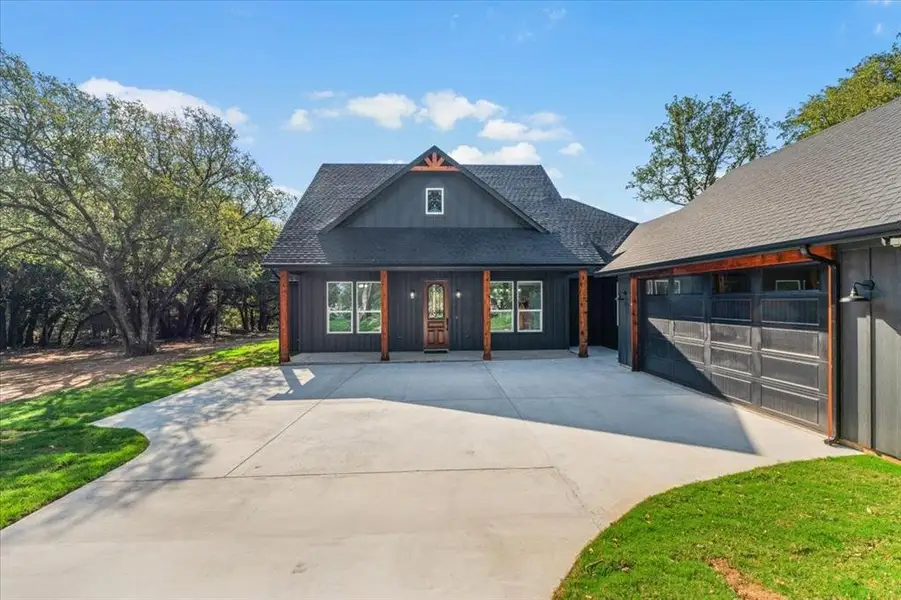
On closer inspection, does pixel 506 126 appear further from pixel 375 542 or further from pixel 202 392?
pixel 375 542

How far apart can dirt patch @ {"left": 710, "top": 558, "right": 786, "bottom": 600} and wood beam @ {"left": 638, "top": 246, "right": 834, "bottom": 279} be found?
443 centimetres

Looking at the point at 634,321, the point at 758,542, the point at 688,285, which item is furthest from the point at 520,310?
the point at 758,542

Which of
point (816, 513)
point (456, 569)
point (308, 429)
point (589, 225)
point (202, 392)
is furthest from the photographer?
point (589, 225)

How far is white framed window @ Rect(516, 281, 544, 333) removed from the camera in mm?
13625

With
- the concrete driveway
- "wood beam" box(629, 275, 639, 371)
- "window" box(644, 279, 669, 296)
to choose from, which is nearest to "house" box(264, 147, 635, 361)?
"wood beam" box(629, 275, 639, 371)

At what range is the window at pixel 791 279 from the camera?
223 inches

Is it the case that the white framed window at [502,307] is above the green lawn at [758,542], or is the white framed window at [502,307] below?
above

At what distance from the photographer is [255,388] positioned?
876 cm

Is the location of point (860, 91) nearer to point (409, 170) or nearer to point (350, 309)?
point (409, 170)

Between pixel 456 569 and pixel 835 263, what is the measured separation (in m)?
5.73

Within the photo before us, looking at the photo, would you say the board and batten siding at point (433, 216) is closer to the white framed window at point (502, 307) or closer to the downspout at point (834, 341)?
the white framed window at point (502, 307)

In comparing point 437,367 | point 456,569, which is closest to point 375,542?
point 456,569

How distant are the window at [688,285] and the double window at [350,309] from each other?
331 inches

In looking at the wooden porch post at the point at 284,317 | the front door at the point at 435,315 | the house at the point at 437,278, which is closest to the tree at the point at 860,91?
the house at the point at 437,278
